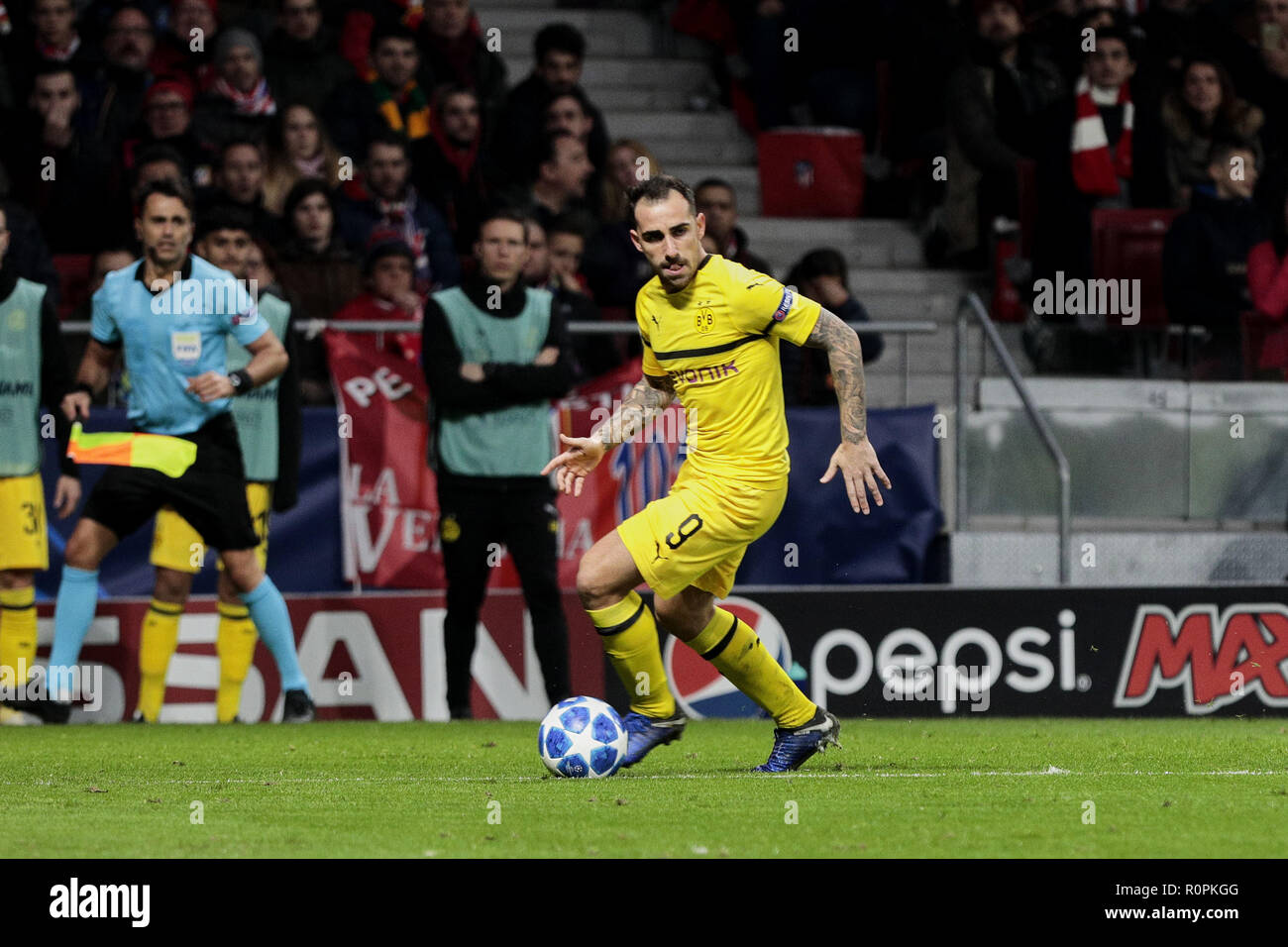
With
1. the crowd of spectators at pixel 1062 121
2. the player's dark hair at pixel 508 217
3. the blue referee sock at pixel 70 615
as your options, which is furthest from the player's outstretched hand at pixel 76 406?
the crowd of spectators at pixel 1062 121

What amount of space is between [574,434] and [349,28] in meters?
4.13

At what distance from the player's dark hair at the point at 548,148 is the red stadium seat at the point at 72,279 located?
271cm

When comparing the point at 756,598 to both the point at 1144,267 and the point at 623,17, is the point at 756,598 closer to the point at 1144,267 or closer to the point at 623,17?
the point at 1144,267

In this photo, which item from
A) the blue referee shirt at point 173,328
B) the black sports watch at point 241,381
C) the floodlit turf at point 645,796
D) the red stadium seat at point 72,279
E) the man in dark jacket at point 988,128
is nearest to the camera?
the floodlit turf at point 645,796

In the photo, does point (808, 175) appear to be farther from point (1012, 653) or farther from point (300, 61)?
point (1012, 653)

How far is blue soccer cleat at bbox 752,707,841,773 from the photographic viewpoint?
759cm

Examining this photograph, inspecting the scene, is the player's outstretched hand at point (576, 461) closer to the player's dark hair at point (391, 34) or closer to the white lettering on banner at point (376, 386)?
the white lettering on banner at point (376, 386)

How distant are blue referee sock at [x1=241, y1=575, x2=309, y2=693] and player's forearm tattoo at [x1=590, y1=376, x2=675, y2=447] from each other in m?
2.86

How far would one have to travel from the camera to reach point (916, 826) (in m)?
6.00

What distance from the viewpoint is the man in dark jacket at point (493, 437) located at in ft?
34.1

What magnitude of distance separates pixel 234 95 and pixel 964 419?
4765 millimetres

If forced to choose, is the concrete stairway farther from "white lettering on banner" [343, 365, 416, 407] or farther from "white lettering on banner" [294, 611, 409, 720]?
"white lettering on banner" [294, 611, 409, 720]

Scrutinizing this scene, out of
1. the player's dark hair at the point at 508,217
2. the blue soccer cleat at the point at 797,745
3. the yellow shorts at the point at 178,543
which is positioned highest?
the player's dark hair at the point at 508,217
